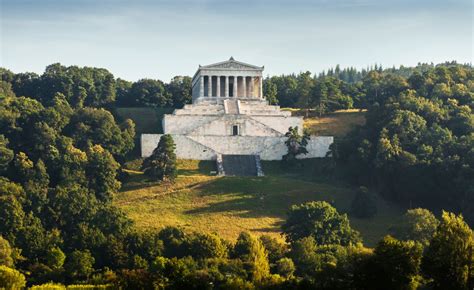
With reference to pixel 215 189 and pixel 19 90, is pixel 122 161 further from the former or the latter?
pixel 19 90

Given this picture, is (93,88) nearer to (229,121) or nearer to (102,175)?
(229,121)

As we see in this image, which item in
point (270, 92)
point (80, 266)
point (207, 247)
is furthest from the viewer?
point (270, 92)

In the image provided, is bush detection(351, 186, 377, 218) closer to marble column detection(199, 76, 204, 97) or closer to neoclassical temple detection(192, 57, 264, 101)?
neoclassical temple detection(192, 57, 264, 101)

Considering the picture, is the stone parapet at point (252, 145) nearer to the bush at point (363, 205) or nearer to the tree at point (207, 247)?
the bush at point (363, 205)

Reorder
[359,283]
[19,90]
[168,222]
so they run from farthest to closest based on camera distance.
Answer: [19,90]
[168,222]
[359,283]

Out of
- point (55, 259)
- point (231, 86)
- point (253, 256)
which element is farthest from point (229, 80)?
point (253, 256)

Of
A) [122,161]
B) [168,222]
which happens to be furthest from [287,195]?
[122,161]
